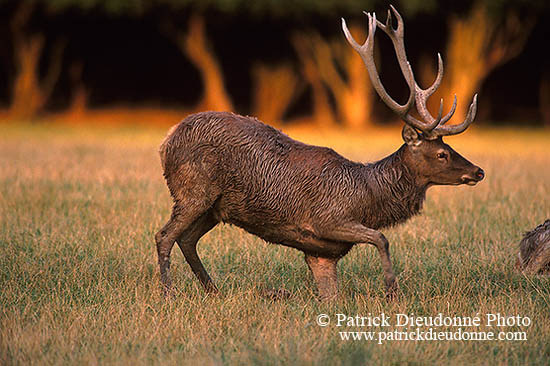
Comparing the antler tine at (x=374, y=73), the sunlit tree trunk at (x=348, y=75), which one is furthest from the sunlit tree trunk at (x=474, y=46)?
the antler tine at (x=374, y=73)

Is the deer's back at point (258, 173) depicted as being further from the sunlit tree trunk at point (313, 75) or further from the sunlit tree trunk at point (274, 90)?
the sunlit tree trunk at point (274, 90)

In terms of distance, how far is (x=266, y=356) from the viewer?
17.6 feet

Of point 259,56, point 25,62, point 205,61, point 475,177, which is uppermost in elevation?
point 259,56

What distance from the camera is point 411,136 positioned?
6.86m

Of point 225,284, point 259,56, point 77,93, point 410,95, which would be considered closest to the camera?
point 410,95

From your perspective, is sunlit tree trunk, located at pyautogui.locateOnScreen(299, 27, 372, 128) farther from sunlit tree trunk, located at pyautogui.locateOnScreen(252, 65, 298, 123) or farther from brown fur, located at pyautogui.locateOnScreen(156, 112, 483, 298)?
brown fur, located at pyautogui.locateOnScreen(156, 112, 483, 298)

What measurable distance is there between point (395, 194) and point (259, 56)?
2756 centimetres

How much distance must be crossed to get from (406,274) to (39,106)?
28728 mm

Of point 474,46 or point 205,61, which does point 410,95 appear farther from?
point 205,61

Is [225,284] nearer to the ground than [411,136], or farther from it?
nearer to the ground

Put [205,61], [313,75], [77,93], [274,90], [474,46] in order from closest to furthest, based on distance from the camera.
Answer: [474,46]
[205,61]
[313,75]
[274,90]
[77,93]

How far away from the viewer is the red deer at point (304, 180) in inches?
268

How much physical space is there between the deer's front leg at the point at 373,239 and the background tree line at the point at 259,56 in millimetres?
18434

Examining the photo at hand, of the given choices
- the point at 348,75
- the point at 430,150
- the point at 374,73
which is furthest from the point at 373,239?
the point at 348,75
